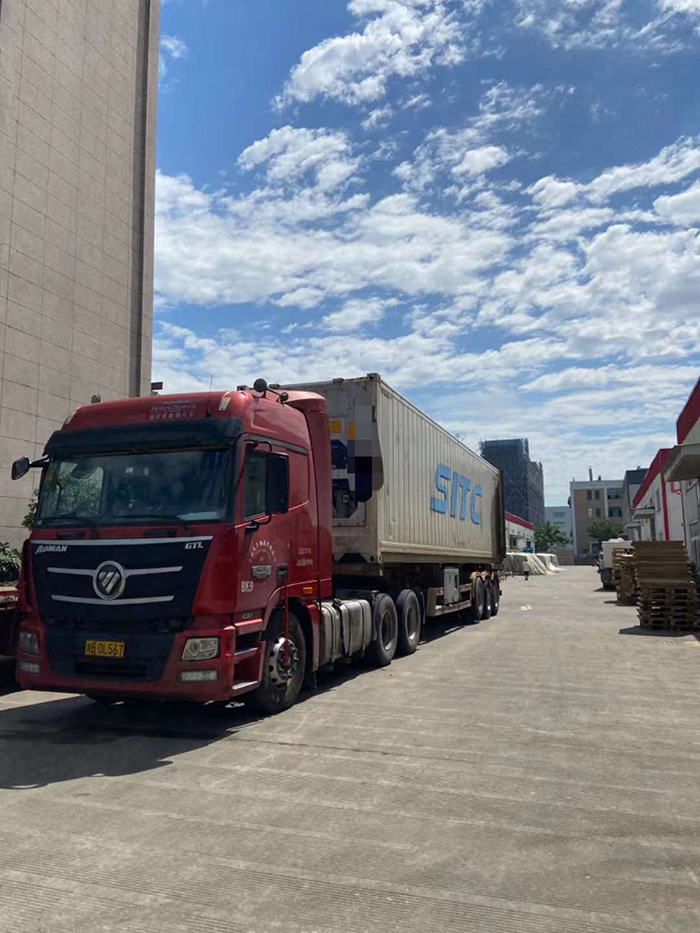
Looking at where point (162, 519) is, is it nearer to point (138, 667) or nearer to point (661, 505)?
point (138, 667)

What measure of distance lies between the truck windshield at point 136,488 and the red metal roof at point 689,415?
20.7 metres

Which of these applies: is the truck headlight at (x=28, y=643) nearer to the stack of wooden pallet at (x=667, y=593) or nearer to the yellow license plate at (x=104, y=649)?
the yellow license plate at (x=104, y=649)

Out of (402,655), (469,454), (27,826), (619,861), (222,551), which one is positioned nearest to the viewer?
(619,861)

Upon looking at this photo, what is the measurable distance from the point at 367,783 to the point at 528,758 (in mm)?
1531

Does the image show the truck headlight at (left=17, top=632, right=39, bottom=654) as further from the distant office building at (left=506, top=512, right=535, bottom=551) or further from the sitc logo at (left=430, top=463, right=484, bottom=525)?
the distant office building at (left=506, top=512, right=535, bottom=551)

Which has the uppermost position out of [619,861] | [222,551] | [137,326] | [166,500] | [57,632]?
[137,326]

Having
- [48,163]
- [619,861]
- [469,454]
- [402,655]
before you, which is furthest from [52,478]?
[48,163]

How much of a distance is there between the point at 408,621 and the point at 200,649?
6.35 metres

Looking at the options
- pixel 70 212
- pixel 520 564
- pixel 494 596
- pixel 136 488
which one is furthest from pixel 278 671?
pixel 520 564

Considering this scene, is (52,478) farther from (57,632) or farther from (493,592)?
(493,592)

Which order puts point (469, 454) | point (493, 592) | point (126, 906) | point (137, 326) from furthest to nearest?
point (137, 326)
point (493, 592)
point (469, 454)
point (126, 906)

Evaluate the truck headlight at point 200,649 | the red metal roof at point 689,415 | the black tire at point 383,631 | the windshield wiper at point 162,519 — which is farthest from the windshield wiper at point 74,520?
the red metal roof at point 689,415

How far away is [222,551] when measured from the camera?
6.41m

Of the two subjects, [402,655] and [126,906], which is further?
[402,655]
